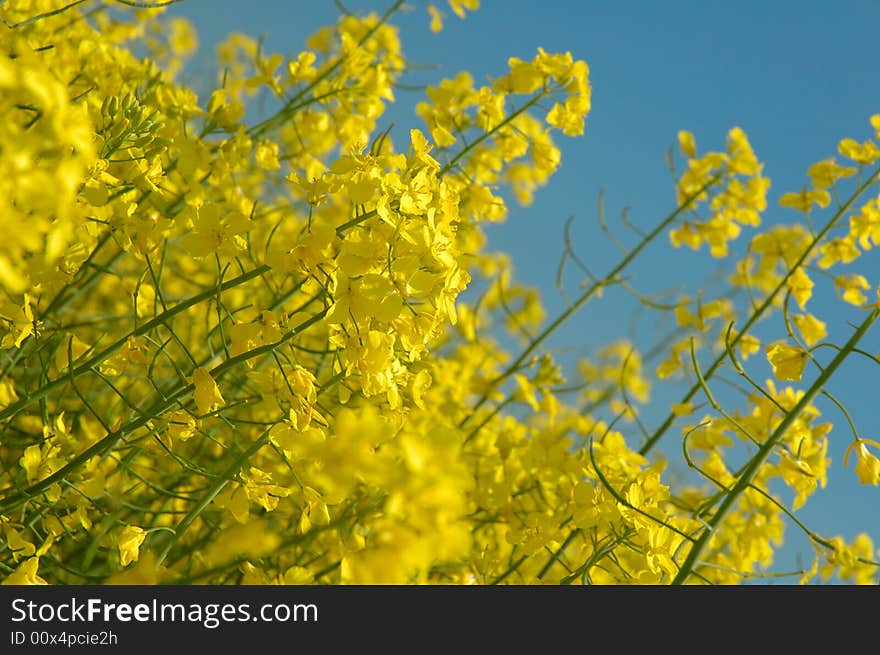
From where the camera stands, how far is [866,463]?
1.29 meters

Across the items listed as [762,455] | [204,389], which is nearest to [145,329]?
[204,389]

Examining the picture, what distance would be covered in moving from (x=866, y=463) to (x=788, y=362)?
0.19 m

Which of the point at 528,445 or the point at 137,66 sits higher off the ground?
the point at 137,66

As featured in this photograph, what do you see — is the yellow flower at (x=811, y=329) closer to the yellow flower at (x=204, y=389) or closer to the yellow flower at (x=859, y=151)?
the yellow flower at (x=859, y=151)

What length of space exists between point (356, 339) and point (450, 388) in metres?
1.48

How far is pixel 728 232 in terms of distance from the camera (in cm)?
230

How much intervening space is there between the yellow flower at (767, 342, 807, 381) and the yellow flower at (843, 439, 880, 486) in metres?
0.14

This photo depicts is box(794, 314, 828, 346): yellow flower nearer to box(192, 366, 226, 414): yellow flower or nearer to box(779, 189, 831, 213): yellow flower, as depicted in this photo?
box(779, 189, 831, 213): yellow flower

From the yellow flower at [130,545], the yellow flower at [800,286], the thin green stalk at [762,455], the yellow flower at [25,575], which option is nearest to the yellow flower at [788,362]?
the thin green stalk at [762,455]

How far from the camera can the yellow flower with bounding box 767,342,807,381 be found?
1354 millimetres

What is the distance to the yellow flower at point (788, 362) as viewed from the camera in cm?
135
